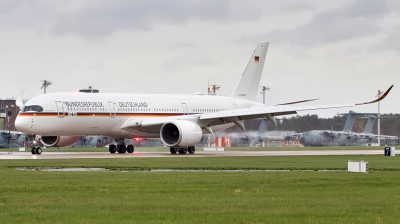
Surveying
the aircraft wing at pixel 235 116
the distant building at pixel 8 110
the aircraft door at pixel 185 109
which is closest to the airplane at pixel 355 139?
the aircraft door at pixel 185 109

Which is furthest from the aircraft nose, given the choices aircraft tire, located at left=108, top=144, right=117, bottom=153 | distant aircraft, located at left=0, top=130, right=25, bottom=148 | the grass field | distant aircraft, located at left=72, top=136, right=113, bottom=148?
distant aircraft, located at left=72, top=136, right=113, bottom=148

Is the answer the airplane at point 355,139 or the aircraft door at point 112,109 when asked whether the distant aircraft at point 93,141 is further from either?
the aircraft door at point 112,109

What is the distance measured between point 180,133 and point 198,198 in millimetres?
32958

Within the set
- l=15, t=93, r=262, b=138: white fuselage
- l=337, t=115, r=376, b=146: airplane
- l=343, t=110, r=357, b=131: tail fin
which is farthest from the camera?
l=343, t=110, r=357, b=131: tail fin

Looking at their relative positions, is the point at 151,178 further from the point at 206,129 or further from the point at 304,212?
the point at 206,129

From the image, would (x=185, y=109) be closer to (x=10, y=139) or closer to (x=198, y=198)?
(x=198, y=198)

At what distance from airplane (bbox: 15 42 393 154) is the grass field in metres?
22.1

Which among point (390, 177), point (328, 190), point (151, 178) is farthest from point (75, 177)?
point (390, 177)

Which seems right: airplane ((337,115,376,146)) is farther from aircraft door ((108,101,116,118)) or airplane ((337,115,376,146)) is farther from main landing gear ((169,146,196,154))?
aircraft door ((108,101,116,118))

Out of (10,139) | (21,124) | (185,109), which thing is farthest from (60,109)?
(10,139)

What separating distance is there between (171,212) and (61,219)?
2.53 meters

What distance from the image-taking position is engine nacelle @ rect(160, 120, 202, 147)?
52719 millimetres

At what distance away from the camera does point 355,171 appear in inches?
1227

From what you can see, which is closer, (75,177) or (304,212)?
(304,212)
